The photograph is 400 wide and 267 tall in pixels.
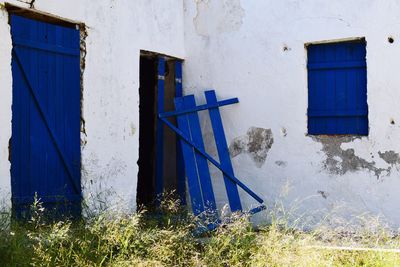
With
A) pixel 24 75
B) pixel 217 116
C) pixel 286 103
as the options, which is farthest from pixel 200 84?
pixel 24 75

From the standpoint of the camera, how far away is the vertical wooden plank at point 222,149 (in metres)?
7.45

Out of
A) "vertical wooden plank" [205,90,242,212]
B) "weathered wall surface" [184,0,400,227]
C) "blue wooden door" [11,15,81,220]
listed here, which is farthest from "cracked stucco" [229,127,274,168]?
"blue wooden door" [11,15,81,220]

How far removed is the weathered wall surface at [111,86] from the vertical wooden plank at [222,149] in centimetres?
105

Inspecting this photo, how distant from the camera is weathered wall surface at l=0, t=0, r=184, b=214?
6.52 metres

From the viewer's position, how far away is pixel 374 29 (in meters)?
7.09

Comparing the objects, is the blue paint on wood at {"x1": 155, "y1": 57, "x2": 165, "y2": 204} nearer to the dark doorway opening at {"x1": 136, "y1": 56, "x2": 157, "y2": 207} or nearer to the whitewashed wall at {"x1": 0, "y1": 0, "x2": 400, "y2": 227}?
the dark doorway opening at {"x1": 136, "y1": 56, "x2": 157, "y2": 207}

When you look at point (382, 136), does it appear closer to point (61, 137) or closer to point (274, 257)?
point (274, 257)

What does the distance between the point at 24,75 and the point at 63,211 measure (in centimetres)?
154

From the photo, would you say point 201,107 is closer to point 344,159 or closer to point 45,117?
point 344,159

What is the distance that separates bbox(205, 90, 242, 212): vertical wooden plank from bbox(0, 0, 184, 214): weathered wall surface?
105cm

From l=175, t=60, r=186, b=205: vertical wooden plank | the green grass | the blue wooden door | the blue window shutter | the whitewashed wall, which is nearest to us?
the green grass

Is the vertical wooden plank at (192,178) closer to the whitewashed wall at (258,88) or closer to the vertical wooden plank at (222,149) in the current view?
the vertical wooden plank at (222,149)

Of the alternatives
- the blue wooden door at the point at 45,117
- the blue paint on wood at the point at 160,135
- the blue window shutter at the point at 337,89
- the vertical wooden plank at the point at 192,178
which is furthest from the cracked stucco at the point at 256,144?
the blue wooden door at the point at 45,117

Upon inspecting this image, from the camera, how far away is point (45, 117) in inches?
236
